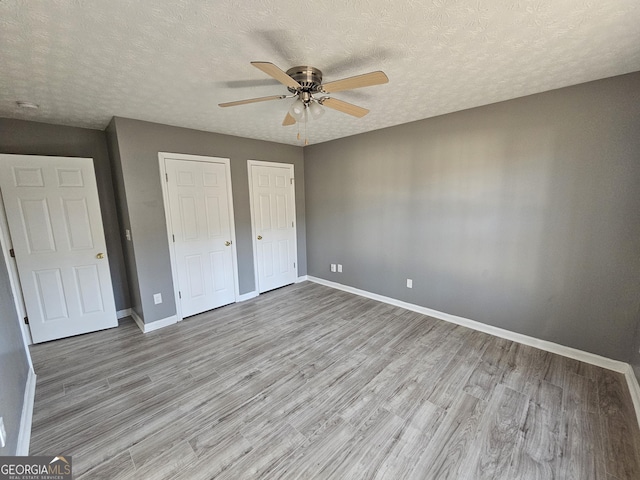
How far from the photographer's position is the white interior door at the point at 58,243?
267 cm

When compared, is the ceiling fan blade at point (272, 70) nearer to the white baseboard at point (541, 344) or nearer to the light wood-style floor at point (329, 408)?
the light wood-style floor at point (329, 408)

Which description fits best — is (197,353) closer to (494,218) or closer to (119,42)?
(119,42)

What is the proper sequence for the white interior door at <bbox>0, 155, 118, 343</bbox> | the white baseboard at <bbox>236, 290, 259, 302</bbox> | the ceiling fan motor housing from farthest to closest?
the white baseboard at <bbox>236, 290, 259, 302</bbox> → the white interior door at <bbox>0, 155, 118, 343</bbox> → the ceiling fan motor housing

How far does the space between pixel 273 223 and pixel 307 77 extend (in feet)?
8.87

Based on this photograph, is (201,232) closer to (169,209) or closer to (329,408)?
(169,209)

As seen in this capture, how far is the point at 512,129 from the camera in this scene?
2.54m

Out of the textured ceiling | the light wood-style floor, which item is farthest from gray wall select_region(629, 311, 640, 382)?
the textured ceiling

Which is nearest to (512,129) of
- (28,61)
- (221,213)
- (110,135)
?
(221,213)

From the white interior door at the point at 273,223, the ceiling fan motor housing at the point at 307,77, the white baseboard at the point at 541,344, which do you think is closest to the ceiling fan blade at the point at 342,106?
the ceiling fan motor housing at the point at 307,77

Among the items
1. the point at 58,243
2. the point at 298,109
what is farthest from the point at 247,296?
the point at 298,109

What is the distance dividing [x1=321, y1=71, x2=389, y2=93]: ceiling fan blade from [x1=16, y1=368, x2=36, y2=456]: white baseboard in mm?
2923

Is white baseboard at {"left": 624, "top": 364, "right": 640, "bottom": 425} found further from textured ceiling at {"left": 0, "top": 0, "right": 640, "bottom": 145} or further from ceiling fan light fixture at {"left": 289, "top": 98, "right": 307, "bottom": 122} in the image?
ceiling fan light fixture at {"left": 289, "top": 98, "right": 307, "bottom": 122}
